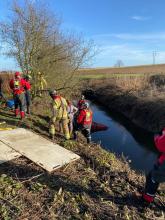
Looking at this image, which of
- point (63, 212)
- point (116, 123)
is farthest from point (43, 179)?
point (116, 123)

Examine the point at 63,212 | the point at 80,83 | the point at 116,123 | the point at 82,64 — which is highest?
the point at 82,64

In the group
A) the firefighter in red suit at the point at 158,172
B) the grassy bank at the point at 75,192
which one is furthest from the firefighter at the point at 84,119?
the firefighter in red suit at the point at 158,172

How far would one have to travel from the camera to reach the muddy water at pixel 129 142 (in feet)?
36.8

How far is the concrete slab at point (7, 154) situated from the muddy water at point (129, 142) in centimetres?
411

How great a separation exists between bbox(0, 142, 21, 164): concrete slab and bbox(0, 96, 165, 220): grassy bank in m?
0.13

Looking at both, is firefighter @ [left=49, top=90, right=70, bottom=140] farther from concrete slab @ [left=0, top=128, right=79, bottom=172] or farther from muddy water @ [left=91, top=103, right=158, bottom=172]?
muddy water @ [left=91, top=103, right=158, bottom=172]

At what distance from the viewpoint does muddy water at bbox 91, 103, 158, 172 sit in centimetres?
1123

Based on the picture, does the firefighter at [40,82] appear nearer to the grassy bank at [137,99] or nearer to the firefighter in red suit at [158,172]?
the grassy bank at [137,99]

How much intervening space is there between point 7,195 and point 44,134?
4.44 meters

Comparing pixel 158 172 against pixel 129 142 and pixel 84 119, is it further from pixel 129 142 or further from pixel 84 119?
pixel 129 142

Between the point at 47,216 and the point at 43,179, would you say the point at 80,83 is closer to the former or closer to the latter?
the point at 43,179

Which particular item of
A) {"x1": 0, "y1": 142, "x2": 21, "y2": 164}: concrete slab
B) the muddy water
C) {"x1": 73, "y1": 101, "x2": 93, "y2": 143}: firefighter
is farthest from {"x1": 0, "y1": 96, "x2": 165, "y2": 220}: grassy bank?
the muddy water

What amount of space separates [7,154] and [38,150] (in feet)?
2.73

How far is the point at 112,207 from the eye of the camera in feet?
16.1
